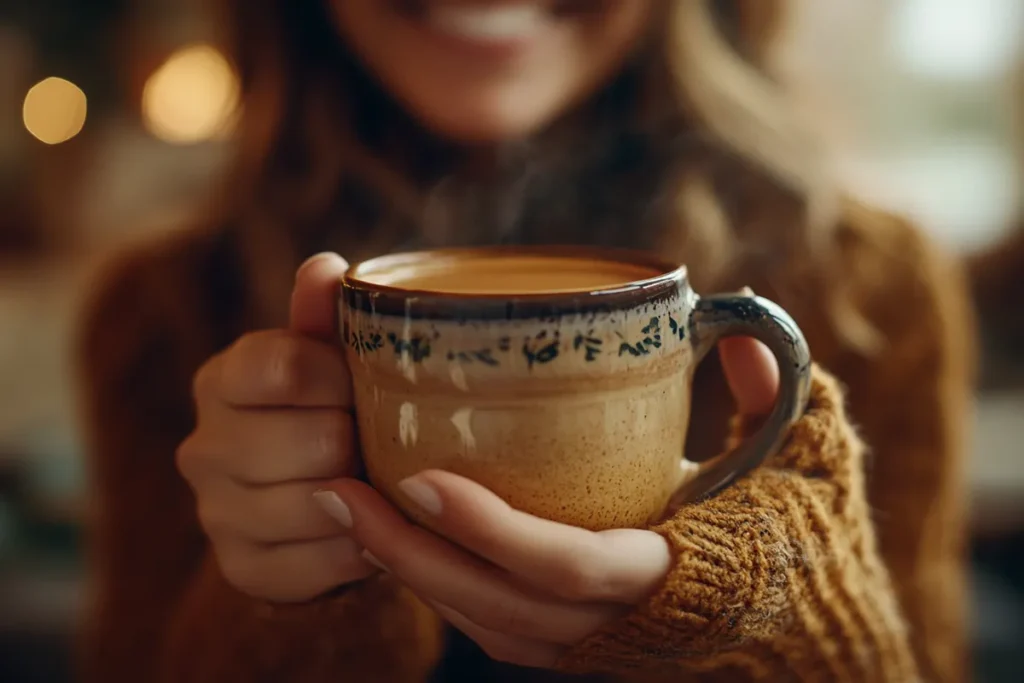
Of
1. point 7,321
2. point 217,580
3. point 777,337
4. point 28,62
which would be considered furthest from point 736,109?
point 7,321

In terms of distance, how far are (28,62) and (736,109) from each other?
38.9 inches

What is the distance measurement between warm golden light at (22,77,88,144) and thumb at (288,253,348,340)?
0.99 m

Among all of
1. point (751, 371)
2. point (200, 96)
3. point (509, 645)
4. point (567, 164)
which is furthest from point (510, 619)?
point (200, 96)

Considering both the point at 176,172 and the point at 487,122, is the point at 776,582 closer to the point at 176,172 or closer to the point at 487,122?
the point at 487,122

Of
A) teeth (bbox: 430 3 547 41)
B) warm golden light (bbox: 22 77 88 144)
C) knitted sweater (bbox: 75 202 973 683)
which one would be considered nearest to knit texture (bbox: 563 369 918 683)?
knitted sweater (bbox: 75 202 973 683)

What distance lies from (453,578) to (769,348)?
0.13 m

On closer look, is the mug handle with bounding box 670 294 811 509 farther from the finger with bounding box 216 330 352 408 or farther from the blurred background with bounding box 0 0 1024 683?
the blurred background with bounding box 0 0 1024 683

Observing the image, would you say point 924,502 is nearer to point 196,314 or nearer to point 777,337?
point 777,337

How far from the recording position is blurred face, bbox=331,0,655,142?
48cm

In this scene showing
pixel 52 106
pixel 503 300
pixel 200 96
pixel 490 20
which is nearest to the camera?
pixel 503 300

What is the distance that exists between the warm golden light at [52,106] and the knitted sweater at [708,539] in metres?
0.56

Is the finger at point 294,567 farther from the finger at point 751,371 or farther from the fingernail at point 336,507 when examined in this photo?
the finger at point 751,371

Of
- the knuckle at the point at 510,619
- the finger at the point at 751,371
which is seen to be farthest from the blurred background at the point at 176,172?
the knuckle at the point at 510,619

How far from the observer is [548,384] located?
0.73ft
